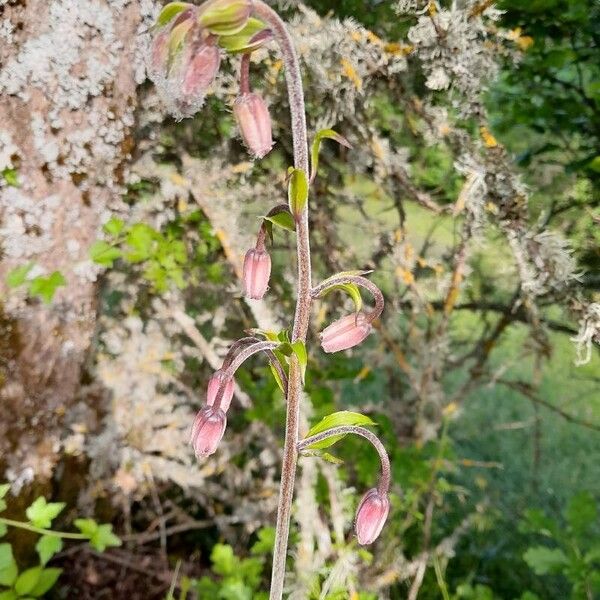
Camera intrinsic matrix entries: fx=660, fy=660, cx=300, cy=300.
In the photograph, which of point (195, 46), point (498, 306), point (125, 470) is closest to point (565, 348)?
point (498, 306)

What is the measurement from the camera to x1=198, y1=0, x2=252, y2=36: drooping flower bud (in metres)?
0.69

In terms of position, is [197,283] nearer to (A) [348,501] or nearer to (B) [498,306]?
(A) [348,501]

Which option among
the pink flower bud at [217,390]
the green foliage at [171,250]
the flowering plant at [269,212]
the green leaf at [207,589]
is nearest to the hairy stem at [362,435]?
the flowering plant at [269,212]

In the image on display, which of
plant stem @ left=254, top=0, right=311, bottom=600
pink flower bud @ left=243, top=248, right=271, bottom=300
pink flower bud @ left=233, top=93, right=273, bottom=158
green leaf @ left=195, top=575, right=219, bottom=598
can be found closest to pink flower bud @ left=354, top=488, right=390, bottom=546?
plant stem @ left=254, top=0, right=311, bottom=600

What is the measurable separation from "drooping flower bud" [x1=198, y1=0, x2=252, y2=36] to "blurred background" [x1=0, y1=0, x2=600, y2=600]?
88 centimetres

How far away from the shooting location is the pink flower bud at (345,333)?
0.93 m

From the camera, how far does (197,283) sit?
221 centimetres

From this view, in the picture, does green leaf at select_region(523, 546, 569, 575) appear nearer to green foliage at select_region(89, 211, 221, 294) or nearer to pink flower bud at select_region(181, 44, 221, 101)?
green foliage at select_region(89, 211, 221, 294)

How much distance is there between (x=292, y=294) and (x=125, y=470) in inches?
32.1

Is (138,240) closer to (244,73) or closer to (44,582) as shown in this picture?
(44,582)

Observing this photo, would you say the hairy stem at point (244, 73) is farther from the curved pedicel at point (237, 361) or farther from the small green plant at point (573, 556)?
the small green plant at point (573, 556)

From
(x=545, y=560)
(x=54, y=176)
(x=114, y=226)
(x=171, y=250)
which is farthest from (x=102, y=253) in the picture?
(x=545, y=560)

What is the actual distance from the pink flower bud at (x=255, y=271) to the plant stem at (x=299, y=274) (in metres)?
0.07

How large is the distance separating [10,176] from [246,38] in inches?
38.1
